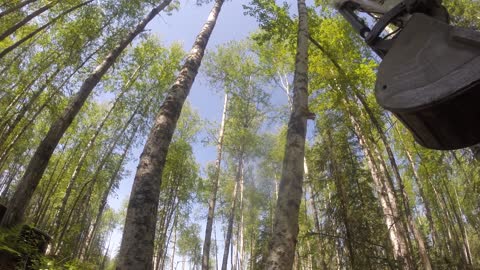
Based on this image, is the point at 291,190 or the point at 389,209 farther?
the point at 389,209

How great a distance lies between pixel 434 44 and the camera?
48.9 inches

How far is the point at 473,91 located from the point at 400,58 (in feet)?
1.27

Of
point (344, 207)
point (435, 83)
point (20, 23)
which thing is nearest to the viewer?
point (435, 83)

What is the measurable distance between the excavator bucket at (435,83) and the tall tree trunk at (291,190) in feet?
5.51

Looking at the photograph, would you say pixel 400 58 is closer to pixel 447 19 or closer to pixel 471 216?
pixel 447 19

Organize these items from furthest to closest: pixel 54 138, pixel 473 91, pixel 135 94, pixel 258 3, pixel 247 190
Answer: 1. pixel 247 190
2. pixel 135 94
3. pixel 258 3
4. pixel 54 138
5. pixel 473 91

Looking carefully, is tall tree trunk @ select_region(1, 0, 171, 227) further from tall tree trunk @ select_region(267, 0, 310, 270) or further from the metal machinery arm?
the metal machinery arm

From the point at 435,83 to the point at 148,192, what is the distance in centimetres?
259

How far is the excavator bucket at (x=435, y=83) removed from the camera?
1.06 metres

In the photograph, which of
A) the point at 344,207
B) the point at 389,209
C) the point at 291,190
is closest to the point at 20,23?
the point at 291,190

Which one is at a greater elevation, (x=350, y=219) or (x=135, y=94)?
Answer: (x=135, y=94)

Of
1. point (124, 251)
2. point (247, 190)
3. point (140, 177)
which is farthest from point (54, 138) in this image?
point (247, 190)

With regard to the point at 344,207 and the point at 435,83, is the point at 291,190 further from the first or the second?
the point at 344,207

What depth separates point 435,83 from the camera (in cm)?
112
